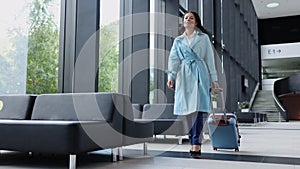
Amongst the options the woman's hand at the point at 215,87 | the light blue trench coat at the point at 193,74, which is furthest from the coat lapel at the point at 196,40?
the woman's hand at the point at 215,87

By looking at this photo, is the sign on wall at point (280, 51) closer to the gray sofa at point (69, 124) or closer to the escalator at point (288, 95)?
the escalator at point (288, 95)

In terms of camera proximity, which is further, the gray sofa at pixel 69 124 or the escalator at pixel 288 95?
the escalator at pixel 288 95

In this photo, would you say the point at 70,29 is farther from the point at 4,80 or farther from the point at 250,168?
the point at 250,168

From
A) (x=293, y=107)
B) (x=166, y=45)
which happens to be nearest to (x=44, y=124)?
(x=166, y=45)

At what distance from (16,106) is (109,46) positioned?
241 centimetres

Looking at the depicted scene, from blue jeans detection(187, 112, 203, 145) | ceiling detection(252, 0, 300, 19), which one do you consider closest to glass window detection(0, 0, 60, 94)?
blue jeans detection(187, 112, 203, 145)

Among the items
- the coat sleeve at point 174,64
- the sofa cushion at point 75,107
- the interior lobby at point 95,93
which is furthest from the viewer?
the coat sleeve at point 174,64

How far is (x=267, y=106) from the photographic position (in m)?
15.4

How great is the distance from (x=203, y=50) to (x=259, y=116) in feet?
25.4

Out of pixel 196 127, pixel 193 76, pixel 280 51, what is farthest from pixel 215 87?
pixel 280 51

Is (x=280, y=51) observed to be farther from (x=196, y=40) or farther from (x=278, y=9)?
(x=196, y=40)

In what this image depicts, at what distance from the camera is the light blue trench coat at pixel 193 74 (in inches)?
125

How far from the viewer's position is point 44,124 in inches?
89.5

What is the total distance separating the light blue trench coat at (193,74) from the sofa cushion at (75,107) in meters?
0.86
